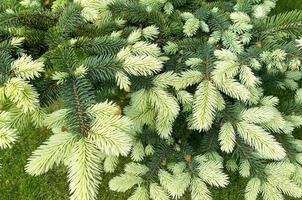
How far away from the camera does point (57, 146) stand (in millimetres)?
1580

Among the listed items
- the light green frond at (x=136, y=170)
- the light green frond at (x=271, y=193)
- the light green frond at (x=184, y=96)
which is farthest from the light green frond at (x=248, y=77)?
the light green frond at (x=136, y=170)

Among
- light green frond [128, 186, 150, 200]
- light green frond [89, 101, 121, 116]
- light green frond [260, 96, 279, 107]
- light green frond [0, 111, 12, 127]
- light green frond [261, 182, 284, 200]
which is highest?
light green frond [89, 101, 121, 116]

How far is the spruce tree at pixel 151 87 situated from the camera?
→ 1660mm

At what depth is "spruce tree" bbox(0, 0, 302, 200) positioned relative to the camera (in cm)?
166

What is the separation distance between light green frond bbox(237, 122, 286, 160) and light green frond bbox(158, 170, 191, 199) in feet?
1.51

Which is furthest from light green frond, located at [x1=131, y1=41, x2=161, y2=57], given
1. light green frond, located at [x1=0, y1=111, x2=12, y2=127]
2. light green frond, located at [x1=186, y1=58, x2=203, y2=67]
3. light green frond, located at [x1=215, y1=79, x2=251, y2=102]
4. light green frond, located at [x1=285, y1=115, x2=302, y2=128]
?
light green frond, located at [x1=285, y1=115, x2=302, y2=128]

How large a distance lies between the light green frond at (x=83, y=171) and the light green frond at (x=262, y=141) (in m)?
1.03

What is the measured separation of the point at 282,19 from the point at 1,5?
1.81 metres

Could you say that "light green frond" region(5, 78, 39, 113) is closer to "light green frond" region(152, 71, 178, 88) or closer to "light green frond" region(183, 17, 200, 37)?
"light green frond" region(152, 71, 178, 88)

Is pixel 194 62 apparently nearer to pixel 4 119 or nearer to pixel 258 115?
pixel 258 115

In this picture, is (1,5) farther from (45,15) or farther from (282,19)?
(282,19)

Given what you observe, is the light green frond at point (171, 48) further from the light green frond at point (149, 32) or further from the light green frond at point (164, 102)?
the light green frond at point (164, 102)

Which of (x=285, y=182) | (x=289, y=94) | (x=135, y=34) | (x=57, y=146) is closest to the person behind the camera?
(x=57, y=146)

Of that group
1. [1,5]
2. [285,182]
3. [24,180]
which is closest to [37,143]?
[24,180]
